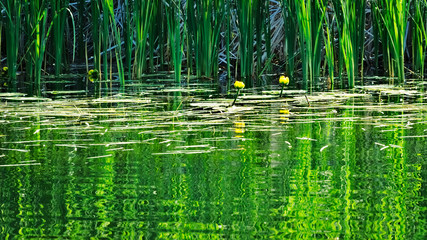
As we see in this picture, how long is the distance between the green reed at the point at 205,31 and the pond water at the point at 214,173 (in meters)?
1.75

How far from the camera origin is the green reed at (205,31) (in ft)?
15.1

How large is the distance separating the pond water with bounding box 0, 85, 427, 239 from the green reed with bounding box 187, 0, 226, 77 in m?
1.75

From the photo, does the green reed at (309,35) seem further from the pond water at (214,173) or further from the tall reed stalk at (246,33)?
the pond water at (214,173)

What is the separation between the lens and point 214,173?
161 cm

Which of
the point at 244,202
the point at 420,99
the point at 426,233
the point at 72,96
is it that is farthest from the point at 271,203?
the point at 72,96

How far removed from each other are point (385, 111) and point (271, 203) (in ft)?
5.33

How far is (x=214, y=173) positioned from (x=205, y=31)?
3.10m

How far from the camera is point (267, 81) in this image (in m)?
4.59

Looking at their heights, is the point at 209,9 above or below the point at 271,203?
above

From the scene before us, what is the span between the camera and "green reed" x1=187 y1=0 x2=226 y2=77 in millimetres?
4598

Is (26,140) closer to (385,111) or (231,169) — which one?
(231,169)

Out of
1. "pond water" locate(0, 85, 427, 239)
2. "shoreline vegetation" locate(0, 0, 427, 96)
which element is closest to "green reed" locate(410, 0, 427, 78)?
"shoreline vegetation" locate(0, 0, 427, 96)

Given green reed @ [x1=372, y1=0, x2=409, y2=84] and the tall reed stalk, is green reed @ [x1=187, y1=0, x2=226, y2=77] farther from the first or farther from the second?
green reed @ [x1=372, y1=0, x2=409, y2=84]

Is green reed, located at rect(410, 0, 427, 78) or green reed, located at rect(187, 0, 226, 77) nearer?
green reed, located at rect(410, 0, 427, 78)
